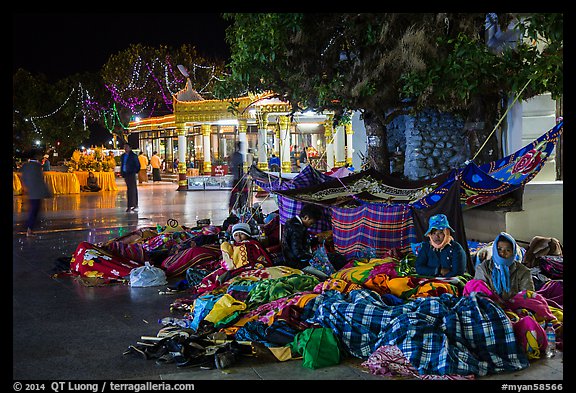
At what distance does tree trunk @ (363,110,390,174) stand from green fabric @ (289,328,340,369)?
23.1ft

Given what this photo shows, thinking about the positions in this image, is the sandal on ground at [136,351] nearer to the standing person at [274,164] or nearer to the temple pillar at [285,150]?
the standing person at [274,164]

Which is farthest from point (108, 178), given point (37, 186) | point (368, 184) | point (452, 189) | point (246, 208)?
point (452, 189)

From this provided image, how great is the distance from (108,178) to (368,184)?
1837 cm

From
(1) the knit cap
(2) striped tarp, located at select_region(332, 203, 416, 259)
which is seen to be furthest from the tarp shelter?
(1) the knit cap

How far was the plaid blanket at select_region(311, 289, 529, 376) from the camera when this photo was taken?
439cm

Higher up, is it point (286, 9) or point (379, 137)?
point (286, 9)

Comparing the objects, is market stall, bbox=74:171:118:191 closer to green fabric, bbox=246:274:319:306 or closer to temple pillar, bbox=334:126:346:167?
temple pillar, bbox=334:126:346:167

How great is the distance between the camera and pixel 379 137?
456 inches

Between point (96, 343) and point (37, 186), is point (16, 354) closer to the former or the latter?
point (96, 343)

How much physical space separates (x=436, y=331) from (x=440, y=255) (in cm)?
147

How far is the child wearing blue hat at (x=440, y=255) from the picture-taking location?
5.84m

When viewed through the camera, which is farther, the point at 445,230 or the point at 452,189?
the point at 452,189

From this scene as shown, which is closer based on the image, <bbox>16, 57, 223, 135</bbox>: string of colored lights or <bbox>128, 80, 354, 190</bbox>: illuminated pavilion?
<bbox>128, 80, 354, 190</bbox>: illuminated pavilion
